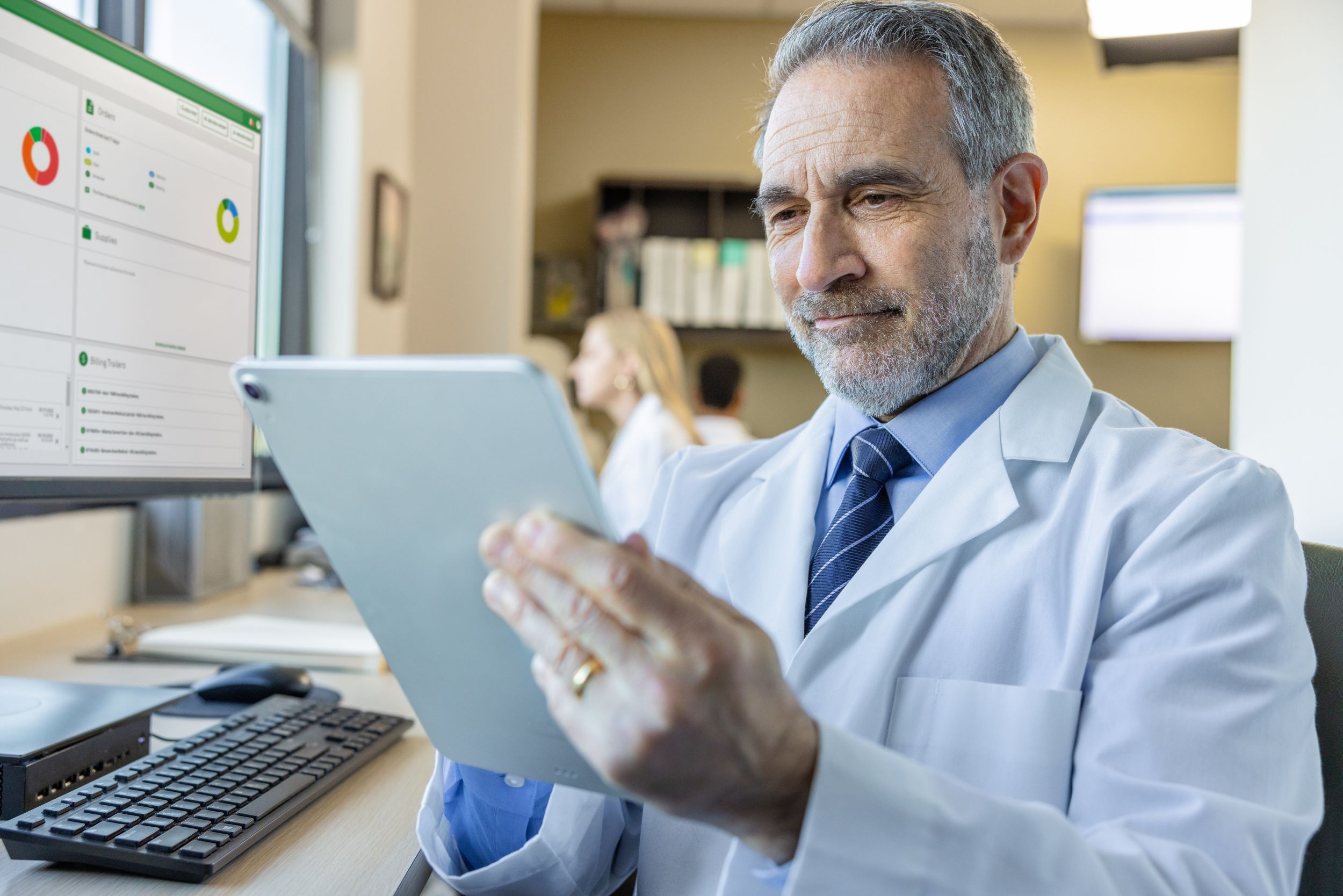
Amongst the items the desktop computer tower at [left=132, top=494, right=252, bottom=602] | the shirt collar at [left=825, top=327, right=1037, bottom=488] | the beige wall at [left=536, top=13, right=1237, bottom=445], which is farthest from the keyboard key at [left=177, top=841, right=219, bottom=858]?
the beige wall at [left=536, top=13, right=1237, bottom=445]

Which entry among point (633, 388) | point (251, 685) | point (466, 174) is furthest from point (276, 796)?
point (466, 174)

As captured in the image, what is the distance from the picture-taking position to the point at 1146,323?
13.3ft

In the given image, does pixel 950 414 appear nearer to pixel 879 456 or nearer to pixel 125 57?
pixel 879 456

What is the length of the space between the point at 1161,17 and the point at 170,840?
8.19 feet

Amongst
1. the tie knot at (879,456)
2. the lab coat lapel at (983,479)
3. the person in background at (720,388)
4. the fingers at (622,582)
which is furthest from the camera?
the person in background at (720,388)

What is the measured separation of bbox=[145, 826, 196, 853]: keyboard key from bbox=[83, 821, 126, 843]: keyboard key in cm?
2

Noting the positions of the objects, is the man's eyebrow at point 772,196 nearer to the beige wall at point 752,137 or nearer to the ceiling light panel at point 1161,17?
the ceiling light panel at point 1161,17

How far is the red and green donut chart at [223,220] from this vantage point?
40.9 inches

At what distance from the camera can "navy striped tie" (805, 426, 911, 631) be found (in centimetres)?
92

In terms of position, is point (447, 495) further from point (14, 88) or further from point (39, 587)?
point (39, 587)

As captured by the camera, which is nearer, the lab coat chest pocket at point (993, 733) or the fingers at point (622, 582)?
the fingers at point (622, 582)

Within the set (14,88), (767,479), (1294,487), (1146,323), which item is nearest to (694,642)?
(767,479)

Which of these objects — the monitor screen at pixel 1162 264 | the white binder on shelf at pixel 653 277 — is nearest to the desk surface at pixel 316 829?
the white binder on shelf at pixel 653 277

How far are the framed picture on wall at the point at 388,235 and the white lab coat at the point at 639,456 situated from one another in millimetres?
839
